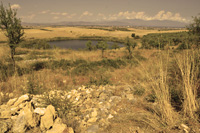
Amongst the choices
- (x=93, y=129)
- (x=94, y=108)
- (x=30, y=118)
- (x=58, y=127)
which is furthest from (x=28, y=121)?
(x=94, y=108)

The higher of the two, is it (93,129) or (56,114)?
(56,114)

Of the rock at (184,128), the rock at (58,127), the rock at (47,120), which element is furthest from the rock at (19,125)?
the rock at (184,128)

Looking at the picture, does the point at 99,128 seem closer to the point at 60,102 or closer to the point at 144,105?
the point at 60,102

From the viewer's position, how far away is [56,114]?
2771 mm

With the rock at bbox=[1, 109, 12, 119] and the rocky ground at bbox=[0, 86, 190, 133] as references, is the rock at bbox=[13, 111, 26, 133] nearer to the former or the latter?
the rocky ground at bbox=[0, 86, 190, 133]

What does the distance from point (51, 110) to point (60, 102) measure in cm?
50

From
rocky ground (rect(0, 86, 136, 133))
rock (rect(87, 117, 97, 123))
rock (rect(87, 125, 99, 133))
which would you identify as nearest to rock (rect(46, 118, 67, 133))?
rocky ground (rect(0, 86, 136, 133))

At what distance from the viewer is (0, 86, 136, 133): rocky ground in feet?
7.94

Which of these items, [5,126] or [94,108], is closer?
[5,126]

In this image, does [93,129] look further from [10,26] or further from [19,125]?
[10,26]

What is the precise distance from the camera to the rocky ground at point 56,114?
2.42 meters

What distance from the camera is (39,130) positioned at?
8.09 feet

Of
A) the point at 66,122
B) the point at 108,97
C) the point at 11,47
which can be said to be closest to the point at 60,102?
the point at 66,122

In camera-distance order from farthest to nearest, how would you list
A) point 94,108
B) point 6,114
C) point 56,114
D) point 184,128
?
1. point 94,108
2. point 56,114
3. point 6,114
4. point 184,128
